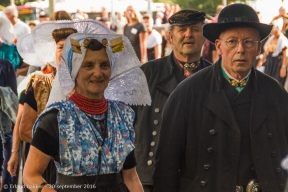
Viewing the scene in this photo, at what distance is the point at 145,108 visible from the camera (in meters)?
7.70

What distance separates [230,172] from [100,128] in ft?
3.45

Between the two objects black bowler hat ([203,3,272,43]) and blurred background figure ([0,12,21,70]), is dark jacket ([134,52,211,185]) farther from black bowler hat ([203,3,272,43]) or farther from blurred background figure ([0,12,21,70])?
blurred background figure ([0,12,21,70])

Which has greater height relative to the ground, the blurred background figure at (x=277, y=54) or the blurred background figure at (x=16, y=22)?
the blurred background figure at (x=16, y=22)

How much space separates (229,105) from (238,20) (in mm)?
601

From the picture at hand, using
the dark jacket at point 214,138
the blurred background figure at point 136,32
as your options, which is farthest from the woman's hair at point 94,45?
the blurred background figure at point 136,32

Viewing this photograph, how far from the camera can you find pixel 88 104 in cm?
546

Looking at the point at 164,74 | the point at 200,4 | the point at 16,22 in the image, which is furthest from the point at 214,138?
the point at 200,4

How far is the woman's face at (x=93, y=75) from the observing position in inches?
215

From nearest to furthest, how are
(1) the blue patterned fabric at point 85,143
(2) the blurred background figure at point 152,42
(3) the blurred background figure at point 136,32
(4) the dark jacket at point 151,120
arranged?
(1) the blue patterned fabric at point 85,143 < (4) the dark jacket at point 151,120 < (3) the blurred background figure at point 136,32 < (2) the blurred background figure at point 152,42

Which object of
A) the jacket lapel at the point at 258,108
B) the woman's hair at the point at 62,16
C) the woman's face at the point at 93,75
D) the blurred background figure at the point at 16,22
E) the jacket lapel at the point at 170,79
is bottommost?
the blurred background figure at the point at 16,22

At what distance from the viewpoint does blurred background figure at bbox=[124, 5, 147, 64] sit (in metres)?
21.2

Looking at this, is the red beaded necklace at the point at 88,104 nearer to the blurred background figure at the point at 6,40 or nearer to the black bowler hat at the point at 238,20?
the black bowler hat at the point at 238,20

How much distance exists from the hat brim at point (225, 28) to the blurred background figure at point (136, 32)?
48.2 feet

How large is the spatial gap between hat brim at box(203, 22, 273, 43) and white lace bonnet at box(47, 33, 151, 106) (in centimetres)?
73
